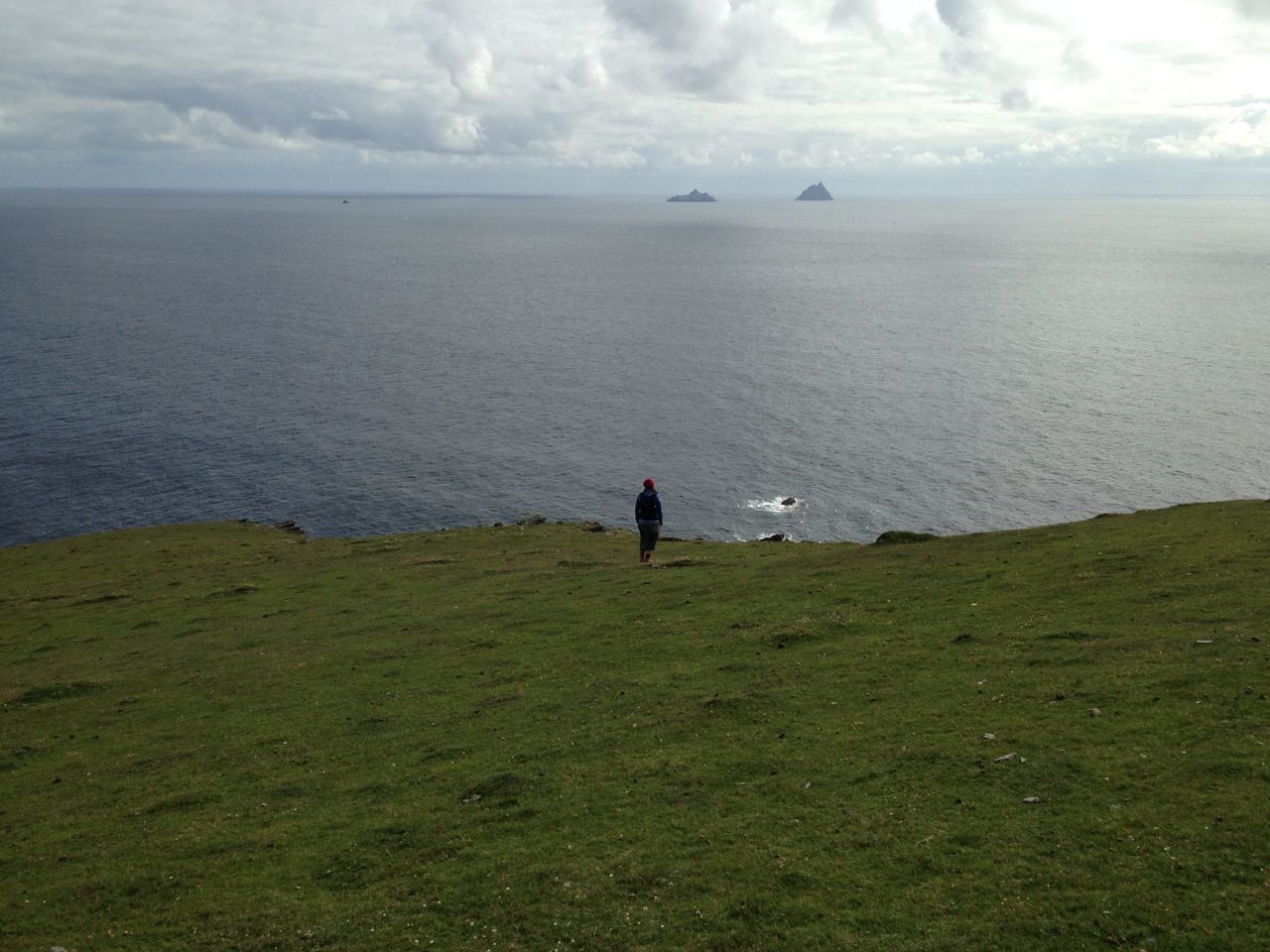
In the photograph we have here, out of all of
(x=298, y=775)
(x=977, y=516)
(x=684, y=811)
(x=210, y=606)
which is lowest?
(x=977, y=516)

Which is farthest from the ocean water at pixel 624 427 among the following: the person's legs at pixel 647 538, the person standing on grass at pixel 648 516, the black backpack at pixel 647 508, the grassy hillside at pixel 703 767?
the grassy hillside at pixel 703 767

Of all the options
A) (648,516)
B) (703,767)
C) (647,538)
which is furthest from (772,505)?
(703,767)

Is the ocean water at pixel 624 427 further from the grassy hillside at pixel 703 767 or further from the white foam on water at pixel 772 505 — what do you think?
the grassy hillside at pixel 703 767

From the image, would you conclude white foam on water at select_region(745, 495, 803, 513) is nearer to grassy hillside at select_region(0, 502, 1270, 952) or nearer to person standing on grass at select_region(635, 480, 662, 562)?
person standing on grass at select_region(635, 480, 662, 562)

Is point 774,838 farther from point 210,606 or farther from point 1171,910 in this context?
→ point 210,606

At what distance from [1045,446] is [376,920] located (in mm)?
119082

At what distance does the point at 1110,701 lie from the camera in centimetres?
2211

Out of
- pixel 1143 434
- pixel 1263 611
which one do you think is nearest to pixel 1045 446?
pixel 1143 434

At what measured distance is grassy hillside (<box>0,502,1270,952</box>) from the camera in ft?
53.8

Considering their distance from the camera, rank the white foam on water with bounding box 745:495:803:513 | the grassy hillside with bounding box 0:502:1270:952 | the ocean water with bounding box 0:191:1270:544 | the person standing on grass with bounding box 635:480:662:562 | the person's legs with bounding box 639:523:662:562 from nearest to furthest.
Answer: the grassy hillside with bounding box 0:502:1270:952, the person standing on grass with bounding box 635:480:662:562, the person's legs with bounding box 639:523:662:562, the ocean water with bounding box 0:191:1270:544, the white foam on water with bounding box 745:495:803:513

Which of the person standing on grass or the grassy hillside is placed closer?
the grassy hillside

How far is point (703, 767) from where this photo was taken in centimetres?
2184

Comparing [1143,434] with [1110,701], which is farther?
[1143,434]

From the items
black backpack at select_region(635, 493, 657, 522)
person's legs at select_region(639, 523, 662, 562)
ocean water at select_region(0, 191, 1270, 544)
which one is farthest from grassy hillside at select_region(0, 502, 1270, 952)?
ocean water at select_region(0, 191, 1270, 544)
